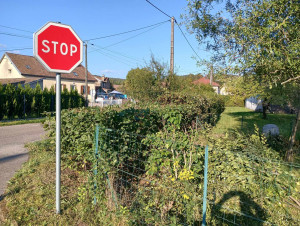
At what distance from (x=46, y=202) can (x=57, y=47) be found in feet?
7.56

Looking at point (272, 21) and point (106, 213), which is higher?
point (272, 21)

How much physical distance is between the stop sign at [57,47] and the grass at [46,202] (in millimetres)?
1754

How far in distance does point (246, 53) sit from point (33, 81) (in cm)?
2706

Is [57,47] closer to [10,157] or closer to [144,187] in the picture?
[144,187]

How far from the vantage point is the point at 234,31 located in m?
5.27

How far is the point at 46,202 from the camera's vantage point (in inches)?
124

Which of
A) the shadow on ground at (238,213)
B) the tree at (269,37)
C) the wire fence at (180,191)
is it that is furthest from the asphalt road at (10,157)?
the tree at (269,37)

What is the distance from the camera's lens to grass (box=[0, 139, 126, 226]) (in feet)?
9.06

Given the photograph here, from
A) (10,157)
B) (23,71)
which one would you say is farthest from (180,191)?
(23,71)

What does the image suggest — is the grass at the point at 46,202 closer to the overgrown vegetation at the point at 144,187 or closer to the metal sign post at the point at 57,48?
the overgrown vegetation at the point at 144,187

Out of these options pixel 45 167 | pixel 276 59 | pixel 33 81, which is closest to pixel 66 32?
pixel 45 167

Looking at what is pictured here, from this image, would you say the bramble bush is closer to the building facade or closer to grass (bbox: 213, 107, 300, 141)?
grass (bbox: 213, 107, 300, 141)

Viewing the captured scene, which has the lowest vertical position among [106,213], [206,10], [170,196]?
[106,213]

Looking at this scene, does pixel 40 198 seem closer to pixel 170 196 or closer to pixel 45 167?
pixel 45 167
